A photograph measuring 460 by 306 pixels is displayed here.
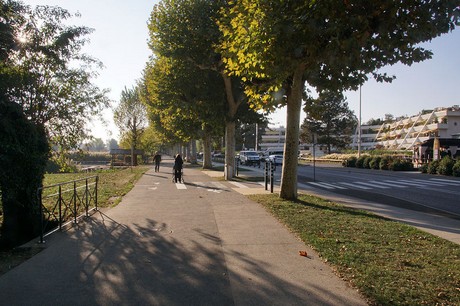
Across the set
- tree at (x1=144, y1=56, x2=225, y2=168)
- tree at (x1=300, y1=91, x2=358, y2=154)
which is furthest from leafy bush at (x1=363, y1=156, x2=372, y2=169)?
tree at (x1=300, y1=91, x2=358, y2=154)

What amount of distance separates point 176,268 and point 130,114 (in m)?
49.6

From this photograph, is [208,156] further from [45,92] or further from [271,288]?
[271,288]

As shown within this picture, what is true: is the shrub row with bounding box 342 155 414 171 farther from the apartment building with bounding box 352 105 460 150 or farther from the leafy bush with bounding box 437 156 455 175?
the apartment building with bounding box 352 105 460 150

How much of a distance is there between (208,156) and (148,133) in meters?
26.2

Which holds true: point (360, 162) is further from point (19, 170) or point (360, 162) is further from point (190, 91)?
point (19, 170)

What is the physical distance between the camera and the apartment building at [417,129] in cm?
8506

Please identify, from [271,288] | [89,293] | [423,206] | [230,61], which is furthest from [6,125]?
[423,206]

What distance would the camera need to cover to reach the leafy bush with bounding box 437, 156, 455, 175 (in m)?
27.6

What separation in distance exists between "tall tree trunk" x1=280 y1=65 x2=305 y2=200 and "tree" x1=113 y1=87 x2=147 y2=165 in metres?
41.0

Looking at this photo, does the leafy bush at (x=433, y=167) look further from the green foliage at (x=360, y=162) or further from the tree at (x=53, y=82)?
the tree at (x=53, y=82)

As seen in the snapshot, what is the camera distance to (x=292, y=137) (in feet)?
42.3

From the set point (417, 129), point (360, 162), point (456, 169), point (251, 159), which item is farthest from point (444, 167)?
point (417, 129)

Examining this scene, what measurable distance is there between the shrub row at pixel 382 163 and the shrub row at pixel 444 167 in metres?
3.21

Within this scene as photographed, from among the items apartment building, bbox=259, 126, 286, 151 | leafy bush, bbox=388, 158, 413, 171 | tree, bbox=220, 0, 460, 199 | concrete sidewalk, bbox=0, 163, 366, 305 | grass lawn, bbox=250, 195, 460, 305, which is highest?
apartment building, bbox=259, 126, 286, 151
